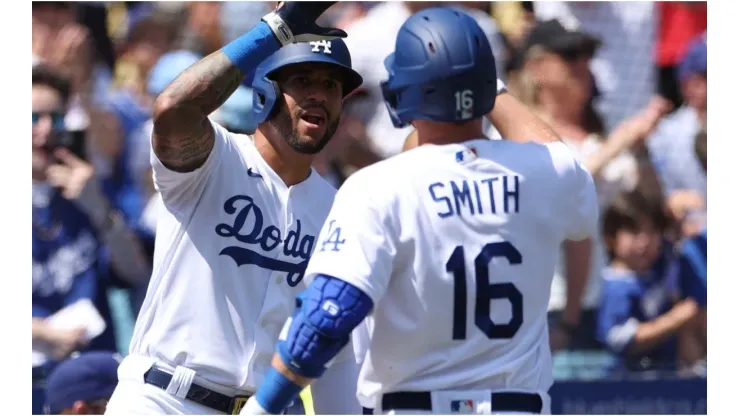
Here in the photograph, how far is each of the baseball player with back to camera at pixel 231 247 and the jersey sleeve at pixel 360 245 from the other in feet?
2.60

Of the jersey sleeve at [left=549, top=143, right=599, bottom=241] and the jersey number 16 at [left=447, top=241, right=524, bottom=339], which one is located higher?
the jersey sleeve at [left=549, top=143, right=599, bottom=241]

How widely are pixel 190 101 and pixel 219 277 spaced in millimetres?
664

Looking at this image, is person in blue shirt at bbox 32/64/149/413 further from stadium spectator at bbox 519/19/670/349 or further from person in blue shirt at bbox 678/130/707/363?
person in blue shirt at bbox 678/130/707/363

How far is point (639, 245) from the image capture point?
8.29 meters

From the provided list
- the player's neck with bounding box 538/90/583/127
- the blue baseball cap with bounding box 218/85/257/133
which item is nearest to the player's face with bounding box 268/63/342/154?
the blue baseball cap with bounding box 218/85/257/133

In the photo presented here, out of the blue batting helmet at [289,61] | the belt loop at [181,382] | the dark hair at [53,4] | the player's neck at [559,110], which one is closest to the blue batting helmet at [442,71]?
the blue batting helmet at [289,61]

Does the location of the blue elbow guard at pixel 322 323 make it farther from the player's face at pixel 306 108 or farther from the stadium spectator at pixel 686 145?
the stadium spectator at pixel 686 145

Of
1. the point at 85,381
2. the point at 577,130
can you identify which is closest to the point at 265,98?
the point at 85,381

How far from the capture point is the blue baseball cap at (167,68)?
7449 mm

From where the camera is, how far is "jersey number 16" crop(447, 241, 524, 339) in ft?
10.9

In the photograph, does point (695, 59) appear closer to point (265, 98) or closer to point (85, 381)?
point (265, 98)

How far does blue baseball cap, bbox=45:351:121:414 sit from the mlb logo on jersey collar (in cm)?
209

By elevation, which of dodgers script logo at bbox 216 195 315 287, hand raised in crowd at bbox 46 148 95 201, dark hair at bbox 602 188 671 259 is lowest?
dark hair at bbox 602 188 671 259

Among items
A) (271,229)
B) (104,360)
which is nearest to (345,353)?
(271,229)
